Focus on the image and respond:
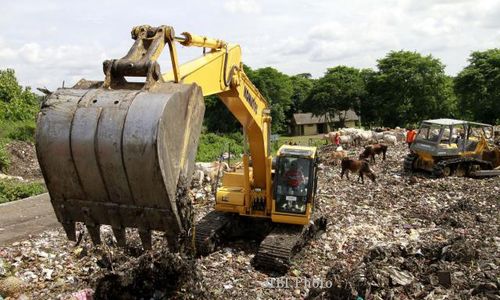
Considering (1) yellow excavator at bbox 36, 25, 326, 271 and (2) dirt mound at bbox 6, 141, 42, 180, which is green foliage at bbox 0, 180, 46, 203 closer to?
(2) dirt mound at bbox 6, 141, 42, 180

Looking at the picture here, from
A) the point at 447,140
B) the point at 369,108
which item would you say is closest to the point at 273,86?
the point at 369,108

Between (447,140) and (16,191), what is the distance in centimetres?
1320

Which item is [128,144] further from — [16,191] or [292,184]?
[16,191]

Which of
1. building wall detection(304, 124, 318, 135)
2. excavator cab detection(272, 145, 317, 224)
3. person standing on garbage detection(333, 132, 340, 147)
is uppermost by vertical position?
excavator cab detection(272, 145, 317, 224)

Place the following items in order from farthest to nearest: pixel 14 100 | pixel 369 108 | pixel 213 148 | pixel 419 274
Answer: pixel 369 108 < pixel 213 148 < pixel 14 100 < pixel 419 274

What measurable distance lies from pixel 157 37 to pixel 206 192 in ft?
27.8

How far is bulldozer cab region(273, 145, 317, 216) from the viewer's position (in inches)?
311

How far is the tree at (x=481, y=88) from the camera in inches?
1455

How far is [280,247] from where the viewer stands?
7.27 metres

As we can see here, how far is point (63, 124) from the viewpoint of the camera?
4.03 meters

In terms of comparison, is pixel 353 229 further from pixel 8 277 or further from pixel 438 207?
pixel 8 277

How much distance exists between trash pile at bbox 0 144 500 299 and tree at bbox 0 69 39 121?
18.6 metres

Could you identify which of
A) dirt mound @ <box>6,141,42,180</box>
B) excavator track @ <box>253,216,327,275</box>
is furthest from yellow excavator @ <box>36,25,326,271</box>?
dirt mound @ <box>6,141,42,180</box>

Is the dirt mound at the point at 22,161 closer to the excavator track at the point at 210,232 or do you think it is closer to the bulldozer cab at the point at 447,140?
the excavator track at the point at 210,232
